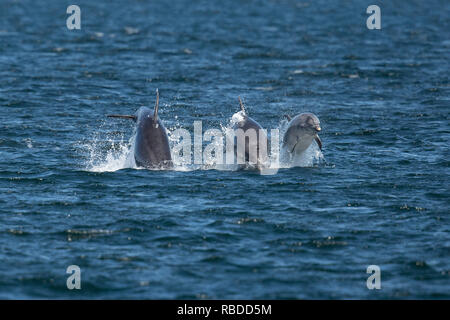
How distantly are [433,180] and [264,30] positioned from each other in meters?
39.6

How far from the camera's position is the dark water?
1777cm

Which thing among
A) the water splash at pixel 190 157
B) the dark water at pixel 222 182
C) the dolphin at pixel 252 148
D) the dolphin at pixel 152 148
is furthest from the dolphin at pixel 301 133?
the dolphin at pixel 152 148

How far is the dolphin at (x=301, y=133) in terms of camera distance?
2553cm

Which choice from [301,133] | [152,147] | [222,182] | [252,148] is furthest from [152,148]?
[301,133]

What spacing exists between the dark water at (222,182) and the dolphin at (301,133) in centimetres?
72

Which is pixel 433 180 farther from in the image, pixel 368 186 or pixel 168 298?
pixel 168 298

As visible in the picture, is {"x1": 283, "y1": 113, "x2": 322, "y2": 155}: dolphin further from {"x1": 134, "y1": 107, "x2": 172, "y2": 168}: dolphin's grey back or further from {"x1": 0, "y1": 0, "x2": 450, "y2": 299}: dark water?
{"x1": 134, "y1": 107, "x2": 172, "y2": 168}: dolphin's grey back

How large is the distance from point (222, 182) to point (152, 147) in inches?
92.5

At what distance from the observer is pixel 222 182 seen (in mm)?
24172

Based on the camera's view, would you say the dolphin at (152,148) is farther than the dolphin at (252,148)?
No

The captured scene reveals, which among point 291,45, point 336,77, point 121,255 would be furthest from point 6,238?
point 291,45

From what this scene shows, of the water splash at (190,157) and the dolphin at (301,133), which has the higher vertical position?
the dolphin at (301,133)

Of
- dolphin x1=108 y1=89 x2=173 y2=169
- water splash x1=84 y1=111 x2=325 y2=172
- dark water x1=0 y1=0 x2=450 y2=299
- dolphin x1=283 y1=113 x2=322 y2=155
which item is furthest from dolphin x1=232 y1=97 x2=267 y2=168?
dolphin x1=108 y1=89 x2=173 y2=169

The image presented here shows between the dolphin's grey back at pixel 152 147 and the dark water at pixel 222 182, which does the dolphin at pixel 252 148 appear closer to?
the dark water at pixel 222 182
